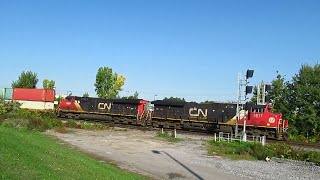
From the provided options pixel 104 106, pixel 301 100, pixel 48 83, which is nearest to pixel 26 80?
pixel 48 83

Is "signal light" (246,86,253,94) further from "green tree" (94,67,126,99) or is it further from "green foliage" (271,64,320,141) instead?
"green tree" (94,67,126,99)

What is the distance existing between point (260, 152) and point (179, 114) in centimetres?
1962

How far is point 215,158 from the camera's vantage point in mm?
20625

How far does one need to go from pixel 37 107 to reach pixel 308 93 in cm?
4011

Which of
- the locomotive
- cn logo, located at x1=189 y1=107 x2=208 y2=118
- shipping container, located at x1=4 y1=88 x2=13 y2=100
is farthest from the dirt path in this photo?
shipping container, located at x1=4 y1=88 x2=13 y2=100

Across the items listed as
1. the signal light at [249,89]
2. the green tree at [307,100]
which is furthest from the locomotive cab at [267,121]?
the green tree at [307,100]

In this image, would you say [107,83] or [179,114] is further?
[107,83]

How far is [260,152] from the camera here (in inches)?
870

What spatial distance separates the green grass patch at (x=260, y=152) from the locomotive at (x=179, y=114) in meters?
6.15

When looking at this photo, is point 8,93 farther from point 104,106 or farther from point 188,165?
point 188,165

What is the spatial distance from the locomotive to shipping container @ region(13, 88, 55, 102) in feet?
25.5

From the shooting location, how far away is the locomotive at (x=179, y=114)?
3428 centimetres

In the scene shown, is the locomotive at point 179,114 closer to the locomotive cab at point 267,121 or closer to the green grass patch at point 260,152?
the locomotive cab at point 267,121

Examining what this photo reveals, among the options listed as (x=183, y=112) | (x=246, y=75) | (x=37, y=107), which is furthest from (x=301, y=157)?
(x=37, y=107)
